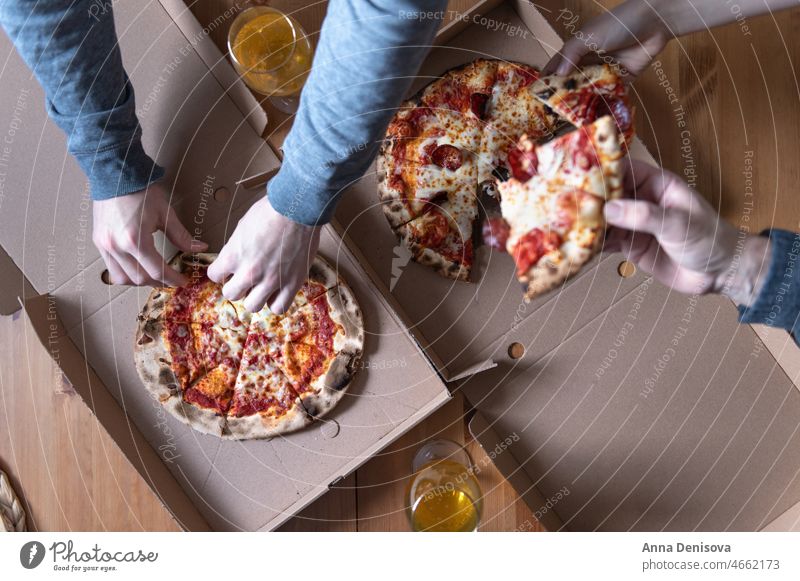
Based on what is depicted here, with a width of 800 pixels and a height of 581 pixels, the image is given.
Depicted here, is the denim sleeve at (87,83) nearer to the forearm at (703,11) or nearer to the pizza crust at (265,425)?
the pizza crust at (265,425)

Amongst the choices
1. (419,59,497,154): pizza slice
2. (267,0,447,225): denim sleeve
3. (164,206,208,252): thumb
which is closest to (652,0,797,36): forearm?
(419,59,497,154): pizza slice

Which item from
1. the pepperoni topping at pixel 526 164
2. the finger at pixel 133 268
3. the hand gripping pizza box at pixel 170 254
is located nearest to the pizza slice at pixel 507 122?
the pepperoni topping at pixel 526 164

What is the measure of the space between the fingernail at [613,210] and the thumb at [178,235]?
32.2 inches

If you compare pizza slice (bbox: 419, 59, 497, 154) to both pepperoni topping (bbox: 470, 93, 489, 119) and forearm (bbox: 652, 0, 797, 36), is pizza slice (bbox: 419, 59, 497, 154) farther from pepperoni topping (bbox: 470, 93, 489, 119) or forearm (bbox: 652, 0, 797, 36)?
forearm (bbox: 652, 0, 797, 36)

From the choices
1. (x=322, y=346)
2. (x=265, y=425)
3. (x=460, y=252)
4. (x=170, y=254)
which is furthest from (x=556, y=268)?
(x=170, y=254)

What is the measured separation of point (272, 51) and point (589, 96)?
68 centimetres

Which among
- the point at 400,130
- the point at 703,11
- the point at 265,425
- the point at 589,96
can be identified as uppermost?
the point at 703,11

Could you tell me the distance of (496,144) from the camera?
1414mm

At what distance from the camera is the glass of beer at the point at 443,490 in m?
1.43

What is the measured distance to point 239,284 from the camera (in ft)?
4.07

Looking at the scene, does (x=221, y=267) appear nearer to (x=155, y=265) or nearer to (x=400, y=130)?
(x=155, y=265)
